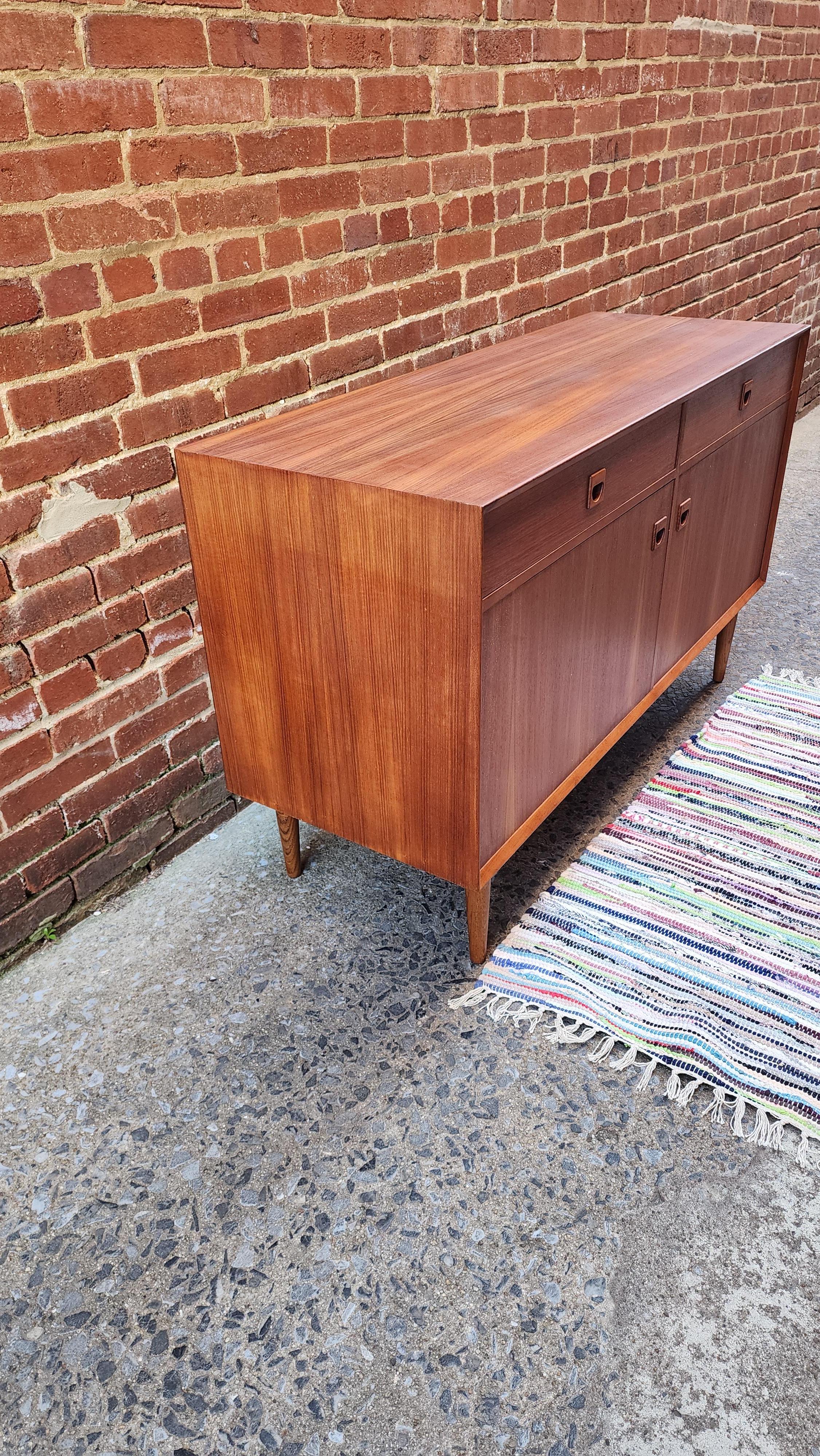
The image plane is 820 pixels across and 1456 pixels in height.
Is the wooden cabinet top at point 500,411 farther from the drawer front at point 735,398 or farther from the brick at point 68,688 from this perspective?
the brick at point 68,688

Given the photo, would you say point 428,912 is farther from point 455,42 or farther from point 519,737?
point 455,42

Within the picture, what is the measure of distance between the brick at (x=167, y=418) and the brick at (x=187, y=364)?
1.0 inches

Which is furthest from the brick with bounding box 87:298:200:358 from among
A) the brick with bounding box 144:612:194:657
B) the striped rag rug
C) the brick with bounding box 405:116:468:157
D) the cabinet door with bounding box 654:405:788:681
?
the striped rag rug

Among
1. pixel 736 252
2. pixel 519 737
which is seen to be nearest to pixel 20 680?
pixel 519 737

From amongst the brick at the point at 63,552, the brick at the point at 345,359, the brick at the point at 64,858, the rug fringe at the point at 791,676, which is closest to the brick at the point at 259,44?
the brick at the point at 345,359

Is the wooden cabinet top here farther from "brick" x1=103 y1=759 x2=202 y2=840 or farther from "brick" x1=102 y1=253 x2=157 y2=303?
"brick" x1=103 y1=759 x2=202 y2=840

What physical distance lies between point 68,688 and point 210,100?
1.01 meters

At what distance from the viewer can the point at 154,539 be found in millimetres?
1755

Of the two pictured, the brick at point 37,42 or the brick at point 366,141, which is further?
the brick at point 366,141

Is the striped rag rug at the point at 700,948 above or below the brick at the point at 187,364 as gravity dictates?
below

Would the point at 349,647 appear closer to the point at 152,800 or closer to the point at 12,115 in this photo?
the point at 152,800

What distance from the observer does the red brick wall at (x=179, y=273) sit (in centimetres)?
146

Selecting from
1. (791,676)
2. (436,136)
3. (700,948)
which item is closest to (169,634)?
(700,948)

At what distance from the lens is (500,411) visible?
5.47ft
